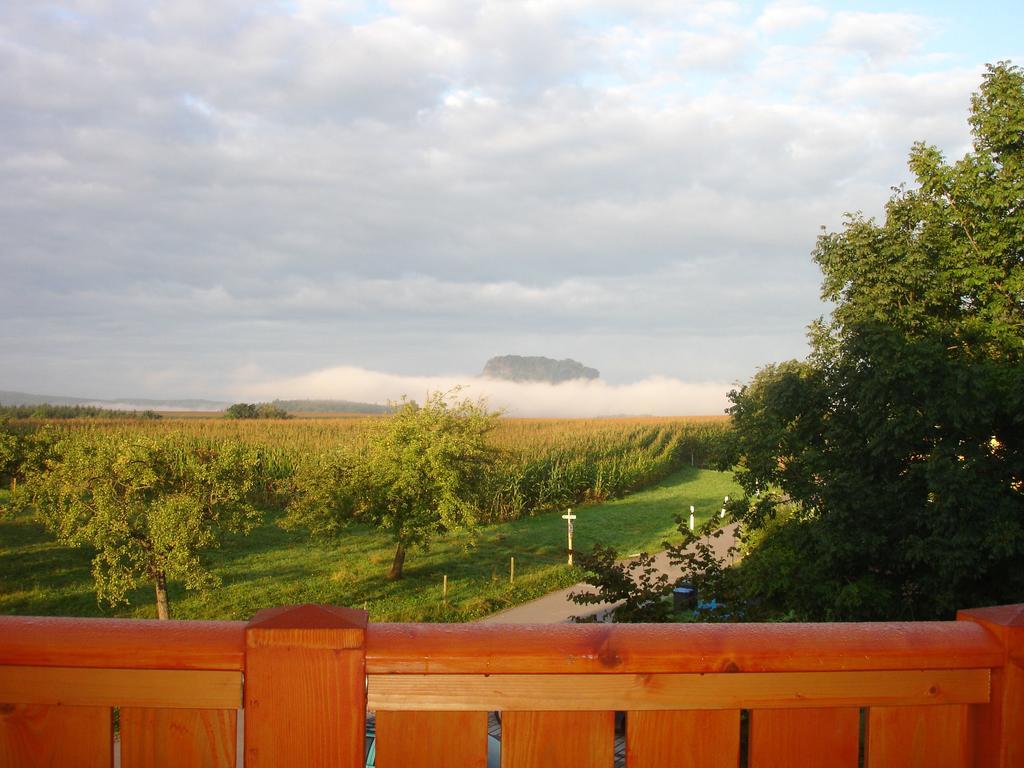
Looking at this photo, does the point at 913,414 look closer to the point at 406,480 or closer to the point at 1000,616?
the point at 1000,616

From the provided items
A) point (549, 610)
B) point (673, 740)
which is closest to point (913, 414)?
point (549, 610)

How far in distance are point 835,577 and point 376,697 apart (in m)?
9.77

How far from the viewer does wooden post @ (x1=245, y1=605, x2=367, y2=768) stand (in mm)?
1449

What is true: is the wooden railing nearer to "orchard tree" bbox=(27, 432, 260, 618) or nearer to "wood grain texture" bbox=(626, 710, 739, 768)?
"wood grain texture" bbox=(626, 710, 739, 768)

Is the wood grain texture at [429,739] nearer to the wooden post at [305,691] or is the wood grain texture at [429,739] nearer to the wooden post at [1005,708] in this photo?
the wooden post at [305,691]

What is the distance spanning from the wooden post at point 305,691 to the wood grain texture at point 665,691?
55 mm

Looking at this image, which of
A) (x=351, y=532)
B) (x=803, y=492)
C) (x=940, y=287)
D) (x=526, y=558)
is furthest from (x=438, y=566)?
(x=940, y=287)

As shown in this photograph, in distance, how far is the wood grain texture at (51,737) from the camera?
149 cm

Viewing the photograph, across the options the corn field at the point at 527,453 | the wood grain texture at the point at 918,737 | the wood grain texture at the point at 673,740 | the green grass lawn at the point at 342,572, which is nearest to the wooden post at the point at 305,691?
the wood grain texture at the point at 673,740

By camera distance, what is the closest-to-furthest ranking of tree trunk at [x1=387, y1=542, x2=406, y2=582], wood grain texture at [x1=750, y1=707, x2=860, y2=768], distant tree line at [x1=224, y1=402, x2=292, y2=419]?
wood grain texture at [x1=750, y1=707, x2=860, y2=768] → tree trunk at [x1=387, y1=542, x2=406, y2=582] → distant tree line at [x1=224, y1=402, x2=292, y2=419]

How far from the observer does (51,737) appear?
4.90ft

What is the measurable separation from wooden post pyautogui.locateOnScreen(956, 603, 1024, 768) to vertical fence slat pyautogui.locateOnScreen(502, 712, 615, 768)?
0.75 metres

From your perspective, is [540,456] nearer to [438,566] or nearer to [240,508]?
[438,566]

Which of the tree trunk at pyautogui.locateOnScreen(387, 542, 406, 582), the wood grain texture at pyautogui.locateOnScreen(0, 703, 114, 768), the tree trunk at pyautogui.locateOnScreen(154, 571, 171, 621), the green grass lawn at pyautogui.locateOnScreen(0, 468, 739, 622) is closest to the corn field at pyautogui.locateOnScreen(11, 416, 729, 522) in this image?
the green grass lawn at pyautogui.locateOnScreen(0, 468, 739, 622)
